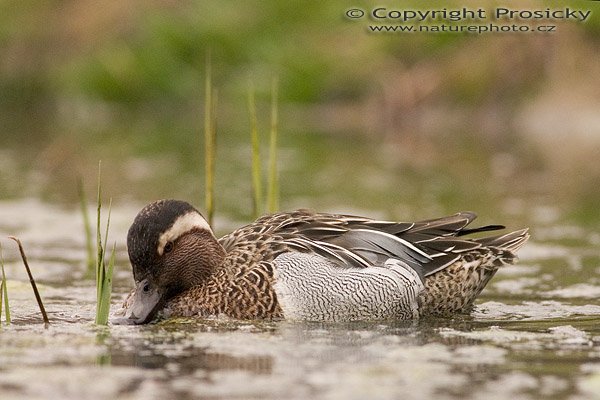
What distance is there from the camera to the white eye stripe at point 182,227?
7852 mm

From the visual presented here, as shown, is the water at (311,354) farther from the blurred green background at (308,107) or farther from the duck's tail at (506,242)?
the blurred green background at (308,107)

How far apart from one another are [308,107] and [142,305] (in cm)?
1652

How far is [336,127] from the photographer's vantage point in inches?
880

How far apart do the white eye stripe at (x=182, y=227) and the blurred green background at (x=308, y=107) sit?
454cm

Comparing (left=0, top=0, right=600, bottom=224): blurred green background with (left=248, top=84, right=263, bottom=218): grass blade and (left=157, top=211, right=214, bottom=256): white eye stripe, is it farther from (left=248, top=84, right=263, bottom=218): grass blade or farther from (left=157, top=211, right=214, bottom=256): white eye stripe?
(left=157, top=211, right=214, bottom=256): white eye stripe

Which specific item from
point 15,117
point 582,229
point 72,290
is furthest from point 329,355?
point 15,117

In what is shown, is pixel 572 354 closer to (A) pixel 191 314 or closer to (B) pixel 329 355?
(B) pixel 329 355

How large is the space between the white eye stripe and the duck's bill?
0.71 feet

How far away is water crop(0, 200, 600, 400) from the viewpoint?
5902 millimetres

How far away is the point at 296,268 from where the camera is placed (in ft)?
26.0

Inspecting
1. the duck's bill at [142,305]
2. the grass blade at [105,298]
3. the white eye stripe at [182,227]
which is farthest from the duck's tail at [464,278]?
the grass blade at [105,298]

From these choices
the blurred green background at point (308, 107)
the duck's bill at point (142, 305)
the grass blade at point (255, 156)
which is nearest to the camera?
the duck's bill at point (142, 305)

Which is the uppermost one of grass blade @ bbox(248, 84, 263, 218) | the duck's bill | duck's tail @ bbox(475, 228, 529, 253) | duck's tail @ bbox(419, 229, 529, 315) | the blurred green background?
the blurred green background

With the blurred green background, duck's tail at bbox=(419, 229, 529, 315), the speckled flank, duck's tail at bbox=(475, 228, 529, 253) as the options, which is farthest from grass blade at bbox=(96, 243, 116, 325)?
the blurred green background
